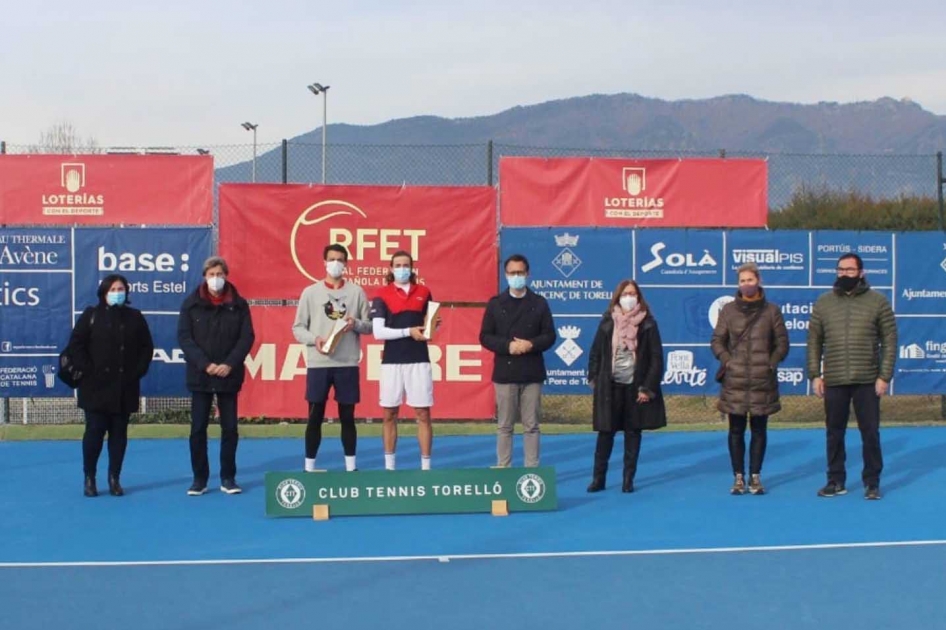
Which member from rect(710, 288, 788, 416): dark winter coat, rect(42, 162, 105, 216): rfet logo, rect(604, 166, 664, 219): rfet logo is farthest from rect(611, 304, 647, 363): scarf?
rect(42, 162, 105, 216): rfet logo

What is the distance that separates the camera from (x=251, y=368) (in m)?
13.7

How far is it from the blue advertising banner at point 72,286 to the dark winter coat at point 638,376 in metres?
5.08

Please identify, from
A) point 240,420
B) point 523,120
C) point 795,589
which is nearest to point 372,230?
point 240,420

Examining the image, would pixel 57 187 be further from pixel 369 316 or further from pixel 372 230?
pixel 369 316

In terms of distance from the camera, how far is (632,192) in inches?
555

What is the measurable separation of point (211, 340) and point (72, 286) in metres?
3.95

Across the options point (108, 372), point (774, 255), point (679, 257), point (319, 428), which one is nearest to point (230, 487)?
point (319, 428)

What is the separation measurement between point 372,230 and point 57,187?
3460 millimetres

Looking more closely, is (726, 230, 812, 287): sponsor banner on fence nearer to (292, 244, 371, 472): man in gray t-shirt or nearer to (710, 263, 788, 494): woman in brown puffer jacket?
(710, 263, 788, 494): woman in brown puffer jacket

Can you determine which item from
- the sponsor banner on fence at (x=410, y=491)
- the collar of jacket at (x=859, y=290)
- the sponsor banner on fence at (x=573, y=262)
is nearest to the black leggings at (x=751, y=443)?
the collar of jacket at (x=859, y=290)

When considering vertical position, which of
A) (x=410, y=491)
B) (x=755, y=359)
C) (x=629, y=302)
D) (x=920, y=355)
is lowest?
(x=410, y=491)

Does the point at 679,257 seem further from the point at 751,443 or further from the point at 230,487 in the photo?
the point at 230,487

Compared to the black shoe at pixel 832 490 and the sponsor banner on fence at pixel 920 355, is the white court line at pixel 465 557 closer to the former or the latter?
the black shoe at pixel 832 490

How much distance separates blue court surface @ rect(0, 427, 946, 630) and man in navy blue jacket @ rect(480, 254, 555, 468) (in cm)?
64
